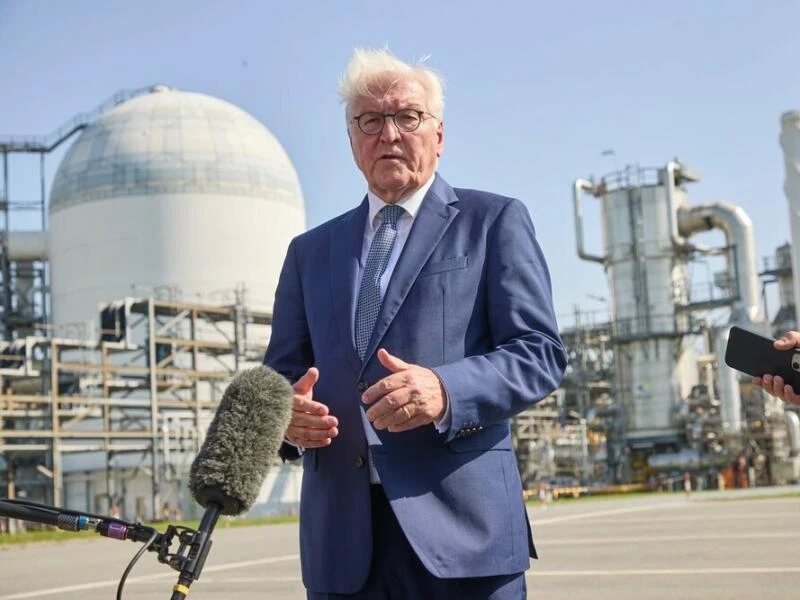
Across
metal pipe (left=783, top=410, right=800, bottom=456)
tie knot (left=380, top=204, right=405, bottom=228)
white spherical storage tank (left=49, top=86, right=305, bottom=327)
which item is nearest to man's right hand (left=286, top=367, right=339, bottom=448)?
tie knot (left=380, top=204, right=405, bottom=228)

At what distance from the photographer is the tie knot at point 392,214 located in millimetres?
3344

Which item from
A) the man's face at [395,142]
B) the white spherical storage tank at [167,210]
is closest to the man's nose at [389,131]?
the man's face at [395,142]

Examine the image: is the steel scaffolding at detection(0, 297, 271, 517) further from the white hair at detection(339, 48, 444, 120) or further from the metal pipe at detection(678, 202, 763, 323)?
the white hair at detection(339, 48, 444, 120)

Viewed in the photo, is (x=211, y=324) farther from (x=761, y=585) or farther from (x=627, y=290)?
(x=761, y=585)

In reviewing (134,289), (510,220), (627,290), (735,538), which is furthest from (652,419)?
(510,220)

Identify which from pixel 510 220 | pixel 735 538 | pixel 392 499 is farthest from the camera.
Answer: pixel 735 538

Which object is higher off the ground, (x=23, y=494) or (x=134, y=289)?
(x=134, y=289)

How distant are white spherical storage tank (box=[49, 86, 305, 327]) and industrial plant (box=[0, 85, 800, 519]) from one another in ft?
0.24

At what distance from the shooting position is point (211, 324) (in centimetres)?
3981

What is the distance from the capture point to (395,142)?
325 centimetres

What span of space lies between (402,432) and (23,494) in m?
36.3

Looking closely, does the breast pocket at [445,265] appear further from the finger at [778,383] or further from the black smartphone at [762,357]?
the finger at [778,383]

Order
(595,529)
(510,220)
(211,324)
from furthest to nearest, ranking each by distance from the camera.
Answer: (211,324)
(595,529)
(510,220)

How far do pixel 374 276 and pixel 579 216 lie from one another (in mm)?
45789
